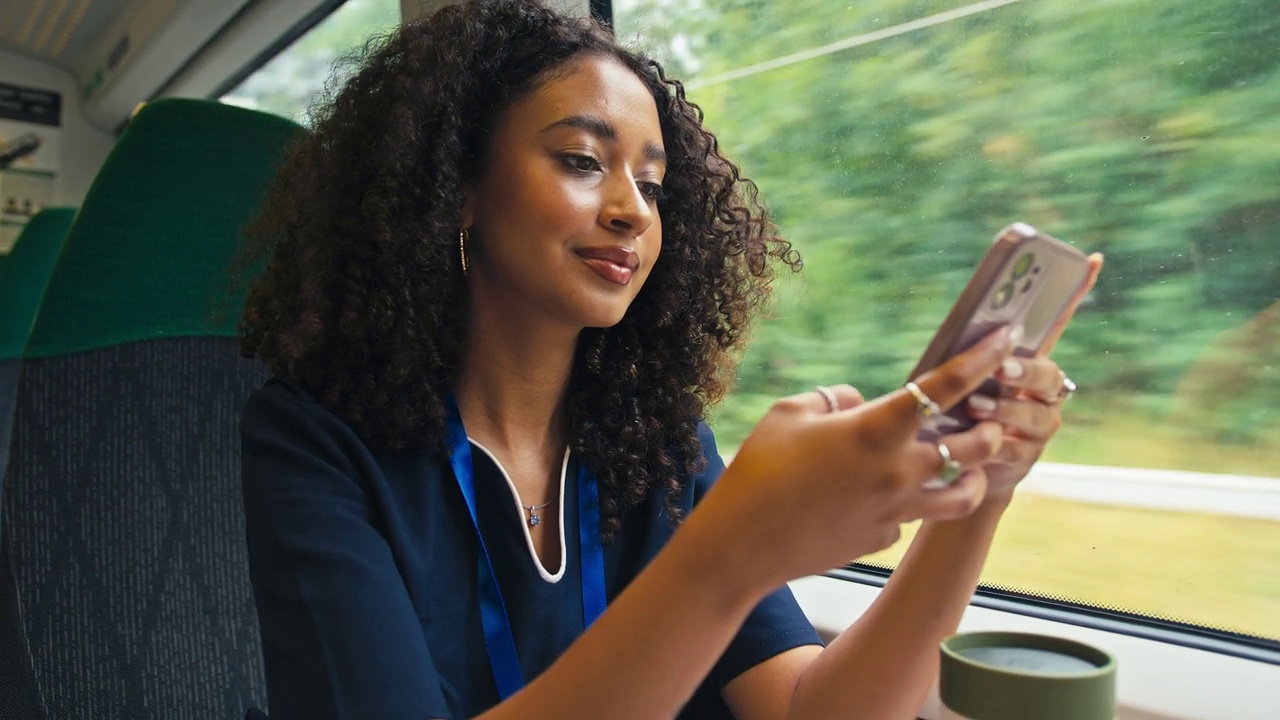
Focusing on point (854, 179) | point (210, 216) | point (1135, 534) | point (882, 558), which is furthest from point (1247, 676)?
point (210, 216)

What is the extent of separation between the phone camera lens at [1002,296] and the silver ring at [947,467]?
0.10 metres

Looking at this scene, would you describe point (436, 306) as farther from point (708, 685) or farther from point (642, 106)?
point (708, 685)

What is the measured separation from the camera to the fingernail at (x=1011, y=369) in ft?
2.25

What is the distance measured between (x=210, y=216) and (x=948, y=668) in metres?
1.07

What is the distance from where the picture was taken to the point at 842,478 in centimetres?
66

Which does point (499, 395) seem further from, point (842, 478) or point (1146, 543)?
point (1146, 543)

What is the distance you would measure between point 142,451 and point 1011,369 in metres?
1.03

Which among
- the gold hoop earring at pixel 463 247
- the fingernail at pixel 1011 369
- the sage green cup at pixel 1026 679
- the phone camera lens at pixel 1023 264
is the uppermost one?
the gold hoop earring at pixel 463 247

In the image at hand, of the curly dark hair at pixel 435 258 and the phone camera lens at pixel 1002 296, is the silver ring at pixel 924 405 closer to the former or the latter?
the phone camera lens at pixel 1002 296

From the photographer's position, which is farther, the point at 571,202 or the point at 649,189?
the point at 649,189

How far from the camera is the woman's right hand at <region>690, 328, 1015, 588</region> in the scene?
632 millimetres

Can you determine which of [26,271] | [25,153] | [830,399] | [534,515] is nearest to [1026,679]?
[830,399]

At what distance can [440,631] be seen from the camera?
3.51 feet

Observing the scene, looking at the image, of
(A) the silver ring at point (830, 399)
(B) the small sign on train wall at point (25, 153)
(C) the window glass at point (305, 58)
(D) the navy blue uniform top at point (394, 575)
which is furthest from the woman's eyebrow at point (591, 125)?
(B) the small sign on train wall at point (25, 153)
